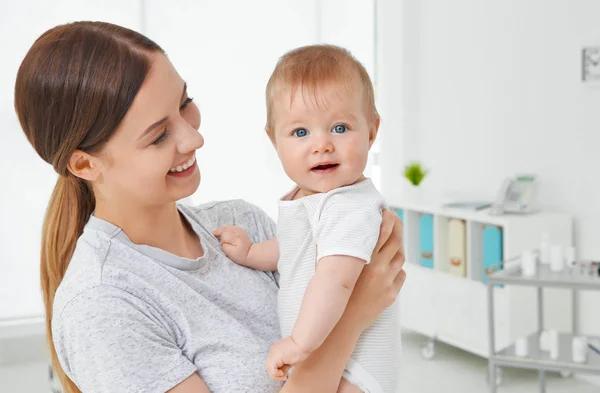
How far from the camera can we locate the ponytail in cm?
137

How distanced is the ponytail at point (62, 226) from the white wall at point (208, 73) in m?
3.55

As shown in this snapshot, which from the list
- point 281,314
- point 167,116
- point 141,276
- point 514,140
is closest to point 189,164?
point 167,116

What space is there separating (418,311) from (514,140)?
1222 millimetres

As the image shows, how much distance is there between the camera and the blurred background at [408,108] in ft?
12.9

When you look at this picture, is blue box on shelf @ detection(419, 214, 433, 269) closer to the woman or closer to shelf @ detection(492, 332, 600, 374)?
shelf @ detection(492, 332, 600, 374)

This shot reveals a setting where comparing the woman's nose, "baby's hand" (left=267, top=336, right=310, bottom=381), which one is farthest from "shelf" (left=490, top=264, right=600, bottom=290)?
the woman's nose

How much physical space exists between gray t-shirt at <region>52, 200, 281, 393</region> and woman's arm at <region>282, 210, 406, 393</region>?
0.09 metres

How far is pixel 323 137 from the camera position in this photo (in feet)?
4.46

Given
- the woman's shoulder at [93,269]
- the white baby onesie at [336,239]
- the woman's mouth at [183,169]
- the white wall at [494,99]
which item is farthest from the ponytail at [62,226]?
the white wall at [494,99]

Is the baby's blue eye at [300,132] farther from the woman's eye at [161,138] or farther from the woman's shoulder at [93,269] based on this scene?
the woman's shoulder at [93,269]

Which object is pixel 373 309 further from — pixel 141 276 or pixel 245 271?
pixel 141 276

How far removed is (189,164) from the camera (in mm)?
1275

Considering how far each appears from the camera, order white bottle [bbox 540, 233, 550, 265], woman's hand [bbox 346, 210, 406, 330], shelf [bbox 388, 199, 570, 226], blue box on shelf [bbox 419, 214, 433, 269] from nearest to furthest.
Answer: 1. woman's hand [bbox 346, 210, 406, 330]
2. white bottle [bbox 540, 233, 550, 265]
3. shelf [bbox 388, 199, 570, 226]
4. blue box on shelf [bbox 419, 214, 433, 269]

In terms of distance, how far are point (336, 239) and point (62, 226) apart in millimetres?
531
